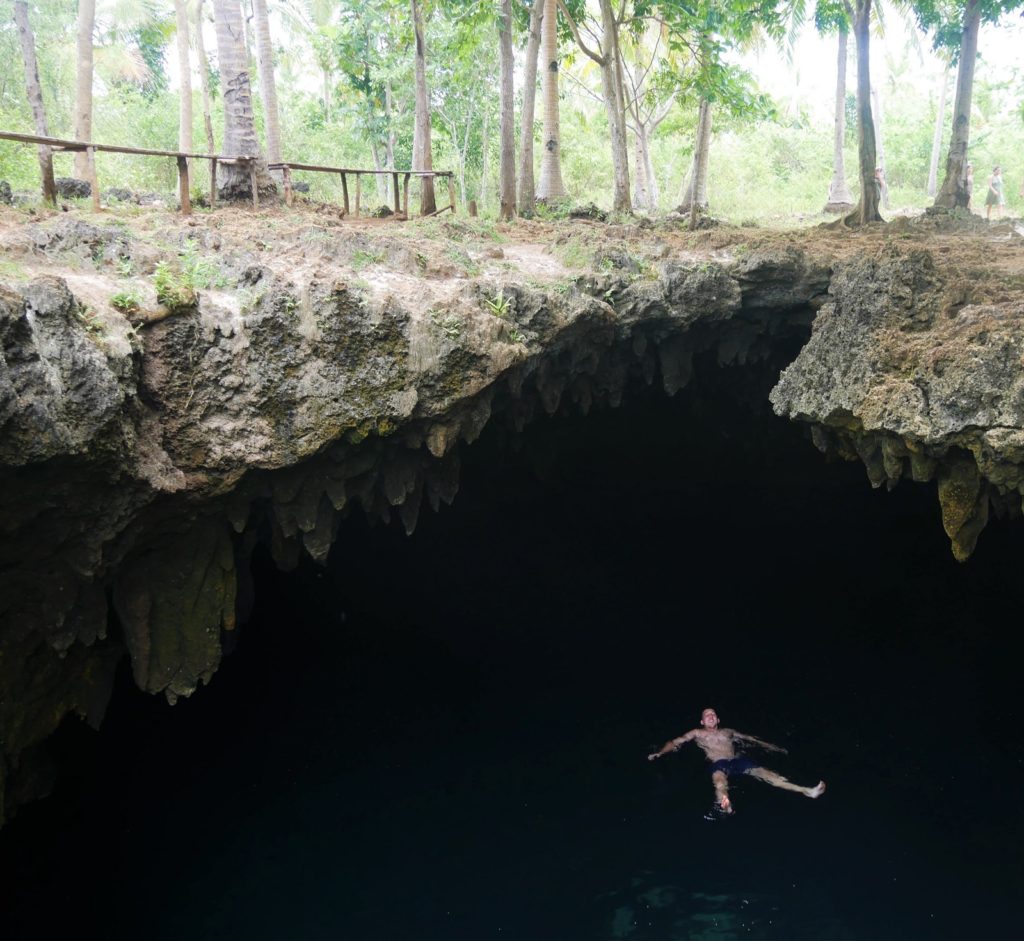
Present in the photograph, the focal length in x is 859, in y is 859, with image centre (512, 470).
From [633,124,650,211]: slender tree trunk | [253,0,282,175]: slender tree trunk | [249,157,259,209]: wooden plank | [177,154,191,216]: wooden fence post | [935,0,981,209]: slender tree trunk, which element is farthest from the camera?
[633,124,650,211]: slender tree trunk

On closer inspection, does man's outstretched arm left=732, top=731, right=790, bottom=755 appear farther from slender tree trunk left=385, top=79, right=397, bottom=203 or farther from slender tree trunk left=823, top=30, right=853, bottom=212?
slender tree trunk left=385, top=79, right=397, bottom=203

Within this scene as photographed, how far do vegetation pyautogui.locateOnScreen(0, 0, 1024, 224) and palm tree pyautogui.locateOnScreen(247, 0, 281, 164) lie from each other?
0.17 feet

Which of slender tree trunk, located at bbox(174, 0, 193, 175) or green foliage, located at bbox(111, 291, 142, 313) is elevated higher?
slender tree trunk, located at bbox(174, 0, 193, 175)

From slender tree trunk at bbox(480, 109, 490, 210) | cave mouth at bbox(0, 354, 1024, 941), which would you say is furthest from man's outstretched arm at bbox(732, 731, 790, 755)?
slender tree trunk at bbox(480, 109, 490, 210)

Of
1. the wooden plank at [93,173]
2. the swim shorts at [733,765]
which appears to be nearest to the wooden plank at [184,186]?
the wooden plank at [93,173]

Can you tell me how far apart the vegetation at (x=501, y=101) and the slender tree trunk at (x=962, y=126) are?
41 millimetres

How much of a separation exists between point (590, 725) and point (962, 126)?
13.9 meters

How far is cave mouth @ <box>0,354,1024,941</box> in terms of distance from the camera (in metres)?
9.59

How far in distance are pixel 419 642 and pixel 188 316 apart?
28.0 feet

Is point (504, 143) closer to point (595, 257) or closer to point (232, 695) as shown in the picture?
point (595, 257)

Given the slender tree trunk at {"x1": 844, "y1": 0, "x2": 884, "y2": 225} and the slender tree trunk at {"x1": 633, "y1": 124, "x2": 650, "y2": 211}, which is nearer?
the slender tree trunk at {"x1": 844, "y1": 0, "x2": 884, "y2": 225}

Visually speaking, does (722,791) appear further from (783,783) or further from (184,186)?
(184,186)

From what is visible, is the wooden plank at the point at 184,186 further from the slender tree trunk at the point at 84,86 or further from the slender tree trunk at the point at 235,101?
the slender tree trunk at the point at 84,86

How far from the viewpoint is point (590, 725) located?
12445 millimetres
